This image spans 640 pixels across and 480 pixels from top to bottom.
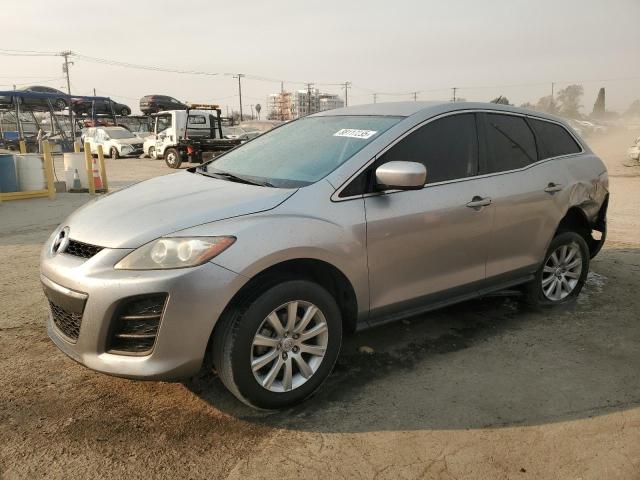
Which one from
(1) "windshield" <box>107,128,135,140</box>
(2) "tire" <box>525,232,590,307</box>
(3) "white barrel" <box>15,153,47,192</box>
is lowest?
(2) "tire" <box>525,232,590,307</box>

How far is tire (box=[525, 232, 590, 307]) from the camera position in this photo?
4215 millimetres

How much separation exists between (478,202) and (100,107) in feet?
117

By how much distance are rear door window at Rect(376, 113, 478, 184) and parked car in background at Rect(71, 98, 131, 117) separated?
→ 33.0 metres

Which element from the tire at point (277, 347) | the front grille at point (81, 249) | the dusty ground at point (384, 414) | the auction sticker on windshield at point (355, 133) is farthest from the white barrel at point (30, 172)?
the tire at point (277, 347)

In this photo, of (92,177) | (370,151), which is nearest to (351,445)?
(370,151)

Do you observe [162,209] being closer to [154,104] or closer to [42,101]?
[42,101]

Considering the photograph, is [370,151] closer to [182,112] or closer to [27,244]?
[27,244]

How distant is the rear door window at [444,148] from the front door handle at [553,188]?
0.77 meters

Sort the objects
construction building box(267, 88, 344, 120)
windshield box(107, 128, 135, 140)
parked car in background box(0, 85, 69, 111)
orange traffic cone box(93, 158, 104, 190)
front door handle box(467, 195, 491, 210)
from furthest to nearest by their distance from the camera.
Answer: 1. construction building box(267, 88, 344, 120)
2. parked car in background box(0, 85, 69, 111)
3. windshield box(107, 128, 135, 140)
4. orange traffic cone box(93, 158, 104, 190)
5. front door handle box(467, 195, 491, 210)

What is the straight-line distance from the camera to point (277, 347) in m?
2.71

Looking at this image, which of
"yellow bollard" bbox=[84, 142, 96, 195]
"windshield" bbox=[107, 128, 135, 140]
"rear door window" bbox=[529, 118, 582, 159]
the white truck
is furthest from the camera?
"windshield" bbox=[107, 128, 135, 140]

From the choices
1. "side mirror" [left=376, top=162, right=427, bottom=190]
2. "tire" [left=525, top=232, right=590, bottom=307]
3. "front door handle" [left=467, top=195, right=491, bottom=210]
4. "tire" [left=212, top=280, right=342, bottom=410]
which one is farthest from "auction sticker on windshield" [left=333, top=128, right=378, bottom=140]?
"tire" [left=525, top=232, right=590, bottom=307]

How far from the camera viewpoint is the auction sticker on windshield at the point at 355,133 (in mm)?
3264

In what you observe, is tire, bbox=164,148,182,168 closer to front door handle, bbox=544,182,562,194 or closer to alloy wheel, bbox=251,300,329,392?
front door handle, bbox=544,182,562,194
